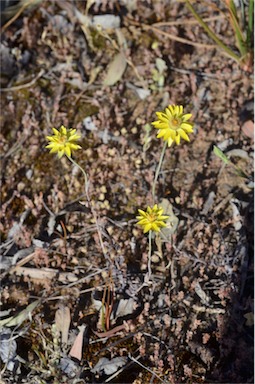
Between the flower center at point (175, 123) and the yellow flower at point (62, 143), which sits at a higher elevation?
the flower center at point (175, 123)

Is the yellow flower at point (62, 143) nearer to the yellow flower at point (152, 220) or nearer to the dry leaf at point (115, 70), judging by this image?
the yellow flower at point (152, 220)

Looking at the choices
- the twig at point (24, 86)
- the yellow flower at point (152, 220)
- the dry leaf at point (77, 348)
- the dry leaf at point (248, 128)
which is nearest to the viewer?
the yellow flower at point (152, 220)

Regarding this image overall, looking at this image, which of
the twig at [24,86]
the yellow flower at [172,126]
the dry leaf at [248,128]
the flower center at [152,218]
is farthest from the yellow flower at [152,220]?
the twig at [24,86]

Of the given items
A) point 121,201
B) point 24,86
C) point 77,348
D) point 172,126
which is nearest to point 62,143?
point 172,126

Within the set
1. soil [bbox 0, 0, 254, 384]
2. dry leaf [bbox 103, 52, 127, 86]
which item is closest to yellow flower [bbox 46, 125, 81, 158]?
soil [bbox 0, 0, 254, 384]

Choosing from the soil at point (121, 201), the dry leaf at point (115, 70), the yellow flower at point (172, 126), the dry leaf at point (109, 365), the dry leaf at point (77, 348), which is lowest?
the dry leaf at point (109, 365)

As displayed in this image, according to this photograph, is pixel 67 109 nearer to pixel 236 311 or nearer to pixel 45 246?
pixel 45 246

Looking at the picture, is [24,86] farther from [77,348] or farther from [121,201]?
Result: [77,348]

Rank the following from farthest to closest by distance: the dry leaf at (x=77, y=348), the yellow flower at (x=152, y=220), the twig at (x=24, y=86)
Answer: the twig at (x=24, y=86) → the dry leaf at (x=77, y=348) → the yellow flower at (x=152, y=220)
